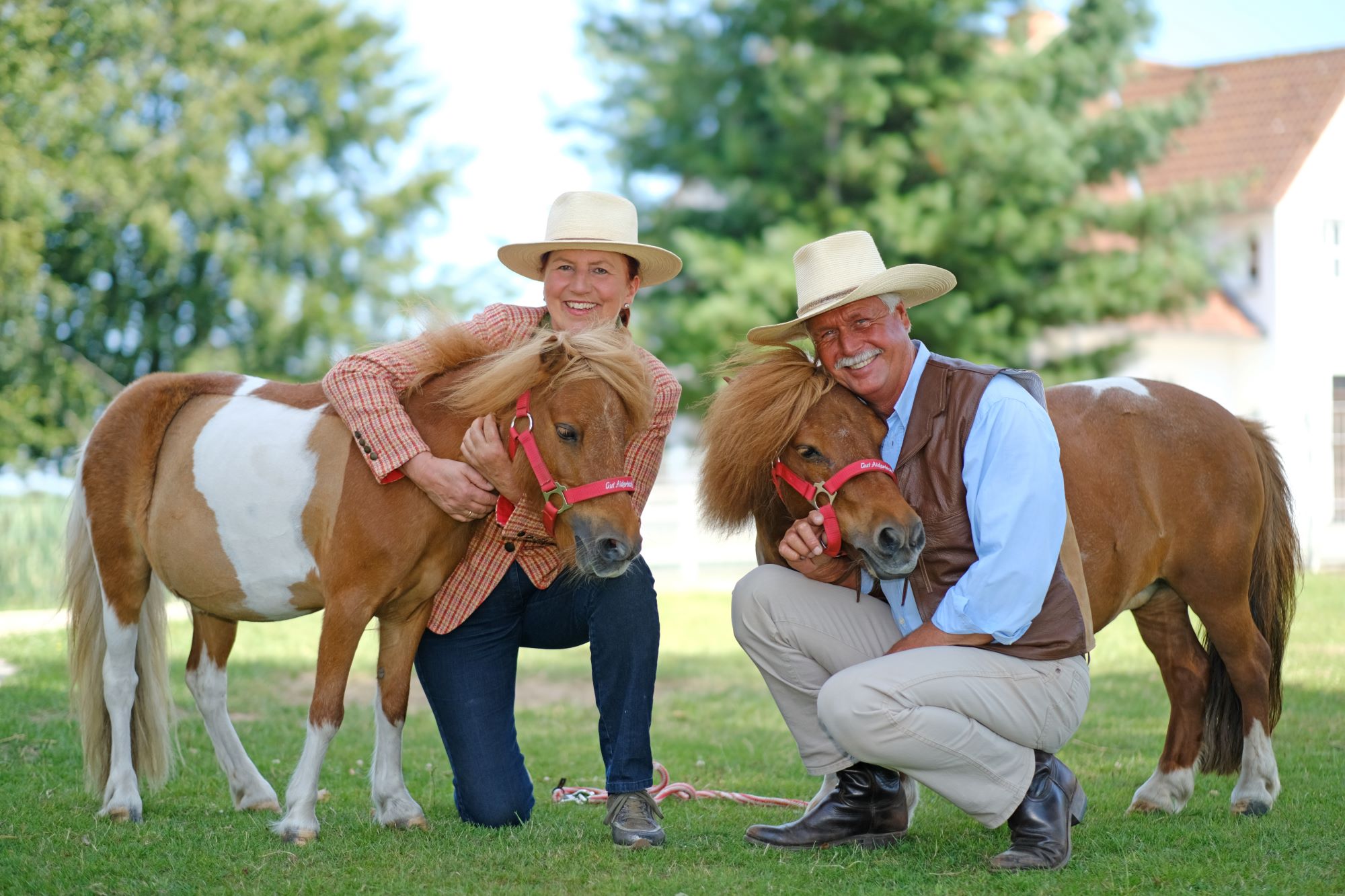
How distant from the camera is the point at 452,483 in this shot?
3.66m

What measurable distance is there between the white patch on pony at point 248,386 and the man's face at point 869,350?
213cm

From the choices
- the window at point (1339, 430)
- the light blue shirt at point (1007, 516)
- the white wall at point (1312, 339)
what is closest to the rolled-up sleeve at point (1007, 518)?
the light blue shirt at point (1007, 516)

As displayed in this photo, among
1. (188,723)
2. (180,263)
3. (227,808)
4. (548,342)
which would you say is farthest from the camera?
(180,263)

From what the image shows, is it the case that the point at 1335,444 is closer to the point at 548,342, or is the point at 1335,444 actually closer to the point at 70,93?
the point at 548,342

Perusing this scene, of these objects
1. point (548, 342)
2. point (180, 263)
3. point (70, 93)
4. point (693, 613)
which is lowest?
point (693, 613)

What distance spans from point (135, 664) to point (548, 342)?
224 cm

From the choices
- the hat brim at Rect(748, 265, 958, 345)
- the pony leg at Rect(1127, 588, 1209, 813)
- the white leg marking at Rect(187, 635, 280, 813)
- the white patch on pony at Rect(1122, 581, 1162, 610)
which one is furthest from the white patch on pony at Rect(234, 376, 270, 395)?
the pony leg at Rect(1127, 588, 1209, 813)

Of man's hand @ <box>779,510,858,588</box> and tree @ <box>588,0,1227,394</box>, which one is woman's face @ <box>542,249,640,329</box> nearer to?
man's hand @ <box>779,510,858,588</box>

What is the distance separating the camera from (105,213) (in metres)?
22.0

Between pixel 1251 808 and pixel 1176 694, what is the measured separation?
574mm

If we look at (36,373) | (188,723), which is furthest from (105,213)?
(188,723)

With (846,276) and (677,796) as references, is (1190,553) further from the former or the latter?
(677,796)

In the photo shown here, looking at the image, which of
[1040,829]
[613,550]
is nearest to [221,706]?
[613,550]

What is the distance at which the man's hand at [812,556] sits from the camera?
3.52 m
